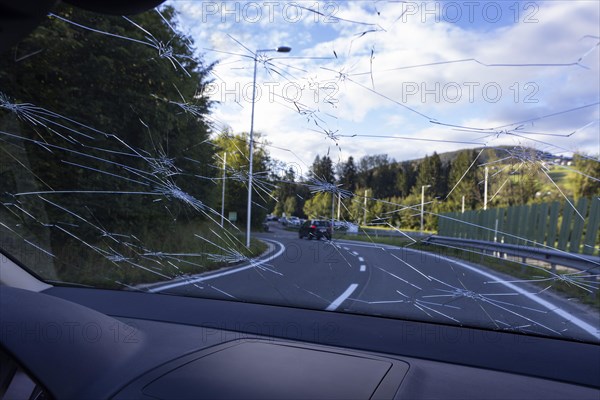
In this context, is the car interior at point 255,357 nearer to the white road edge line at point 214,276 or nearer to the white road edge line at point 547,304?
the white road edge line at point 547,304

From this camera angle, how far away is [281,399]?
5.74ft

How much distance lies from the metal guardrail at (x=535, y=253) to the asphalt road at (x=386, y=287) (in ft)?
0.56

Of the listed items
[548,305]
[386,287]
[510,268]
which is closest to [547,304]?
[548,305]

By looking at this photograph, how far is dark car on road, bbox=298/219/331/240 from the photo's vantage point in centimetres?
349

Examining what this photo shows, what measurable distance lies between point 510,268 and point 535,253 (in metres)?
0.29

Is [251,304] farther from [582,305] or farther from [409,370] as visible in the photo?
[582,305]

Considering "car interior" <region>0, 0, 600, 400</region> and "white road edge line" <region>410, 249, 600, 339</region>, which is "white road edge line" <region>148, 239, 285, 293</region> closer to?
"car interior" <region>0, 0, 600, 400</region>

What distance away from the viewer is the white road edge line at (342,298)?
352cm

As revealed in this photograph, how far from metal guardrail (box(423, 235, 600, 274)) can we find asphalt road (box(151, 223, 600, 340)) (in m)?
0.17

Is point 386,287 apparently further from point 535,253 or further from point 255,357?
point 255,357

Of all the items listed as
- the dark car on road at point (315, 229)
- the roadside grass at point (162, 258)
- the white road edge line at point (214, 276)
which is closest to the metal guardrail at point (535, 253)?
the dark car on road at point (315, 229)

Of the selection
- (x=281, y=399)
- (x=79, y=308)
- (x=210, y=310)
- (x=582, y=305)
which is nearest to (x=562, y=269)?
(x=582, y=305)

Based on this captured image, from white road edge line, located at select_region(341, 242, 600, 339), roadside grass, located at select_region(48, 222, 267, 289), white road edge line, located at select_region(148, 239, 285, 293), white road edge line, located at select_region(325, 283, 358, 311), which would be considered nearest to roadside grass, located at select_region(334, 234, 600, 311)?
white road edge line, located at select_region(341, 242, 600, 339)

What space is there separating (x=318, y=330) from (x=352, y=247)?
797 millimetres
